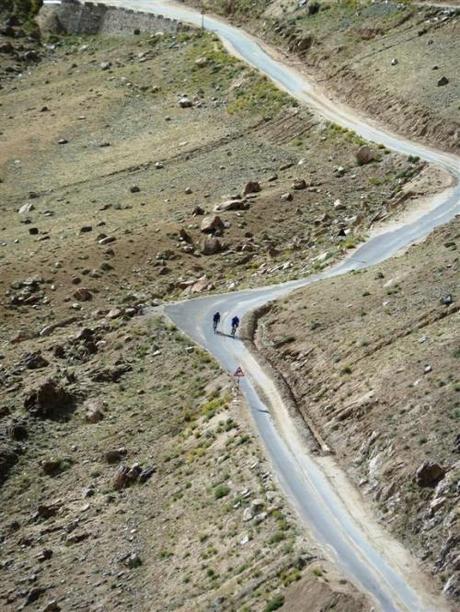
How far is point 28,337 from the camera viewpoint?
65.0 m

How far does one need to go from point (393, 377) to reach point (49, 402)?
51.5ft

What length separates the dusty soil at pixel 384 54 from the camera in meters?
81.9

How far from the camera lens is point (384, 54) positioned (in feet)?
299

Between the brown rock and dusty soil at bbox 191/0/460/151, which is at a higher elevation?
dusty soil at bbox 191/0/460/151

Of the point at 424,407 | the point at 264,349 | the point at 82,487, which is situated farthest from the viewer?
the point at 264,349

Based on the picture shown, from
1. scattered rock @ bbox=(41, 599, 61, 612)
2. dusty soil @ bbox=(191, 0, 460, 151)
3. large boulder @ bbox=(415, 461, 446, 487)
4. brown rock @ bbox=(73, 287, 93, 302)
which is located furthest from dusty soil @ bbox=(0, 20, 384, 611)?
dusty soil @ bbox=(191, 0, 460, 151)

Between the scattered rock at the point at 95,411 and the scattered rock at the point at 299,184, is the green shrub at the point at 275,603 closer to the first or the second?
the scattered rock at the point at 95,411

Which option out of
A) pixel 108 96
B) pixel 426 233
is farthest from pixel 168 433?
pixel 108 96

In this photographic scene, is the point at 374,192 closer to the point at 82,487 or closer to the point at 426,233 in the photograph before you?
the point at 426,233

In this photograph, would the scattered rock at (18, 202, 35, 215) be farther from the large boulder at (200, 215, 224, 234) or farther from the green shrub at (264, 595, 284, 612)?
the green shrub at (264, 595, 284, 612)

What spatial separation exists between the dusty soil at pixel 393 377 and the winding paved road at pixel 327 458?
0.80 m

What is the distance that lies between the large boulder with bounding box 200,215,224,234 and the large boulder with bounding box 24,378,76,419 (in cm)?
1856

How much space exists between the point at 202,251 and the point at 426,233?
1212 cm

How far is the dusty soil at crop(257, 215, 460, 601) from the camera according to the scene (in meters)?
41.3
